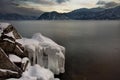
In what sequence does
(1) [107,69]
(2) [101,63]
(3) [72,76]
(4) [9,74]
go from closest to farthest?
1. (4) [9,74]
2. (3) [72,76]
3. (1) [107,69]
4. (2) [101,63]

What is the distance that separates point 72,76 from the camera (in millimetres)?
22172

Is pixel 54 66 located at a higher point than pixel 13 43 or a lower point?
lower

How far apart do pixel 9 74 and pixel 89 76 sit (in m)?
8.88

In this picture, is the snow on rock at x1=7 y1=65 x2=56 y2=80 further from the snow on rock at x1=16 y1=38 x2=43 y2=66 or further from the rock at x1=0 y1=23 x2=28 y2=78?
the snow on rock at x1=16 y1=38 x2=43 y2=66

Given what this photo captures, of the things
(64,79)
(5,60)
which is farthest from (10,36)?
(64,79)

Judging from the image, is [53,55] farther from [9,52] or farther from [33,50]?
[9,52]

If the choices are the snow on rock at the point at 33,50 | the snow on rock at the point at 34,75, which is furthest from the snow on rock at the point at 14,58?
the snow on rock at the point at 33,50

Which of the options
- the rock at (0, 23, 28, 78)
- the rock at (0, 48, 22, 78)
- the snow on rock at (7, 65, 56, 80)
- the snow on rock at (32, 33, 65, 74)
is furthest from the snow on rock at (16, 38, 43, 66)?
the rock at (0, 48, 22, 78)

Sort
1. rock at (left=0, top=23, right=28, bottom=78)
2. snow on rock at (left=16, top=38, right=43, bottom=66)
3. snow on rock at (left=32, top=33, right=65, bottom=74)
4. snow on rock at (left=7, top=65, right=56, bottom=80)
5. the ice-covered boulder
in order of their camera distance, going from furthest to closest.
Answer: snow on rock at (left=32, top=33, right=65, bottom=74) < the ice-covered boulder < snow on rock at (left=16, top=38, right=43, bottom=66) < rock at (left=0, top=23, right=28, bottom=78) < snow on rock at (left=7, top=65, right=56, bottom=80)

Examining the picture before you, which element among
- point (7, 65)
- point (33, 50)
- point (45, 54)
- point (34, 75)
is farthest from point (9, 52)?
point (45, 54)

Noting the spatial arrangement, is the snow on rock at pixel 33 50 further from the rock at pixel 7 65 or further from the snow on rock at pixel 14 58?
the rock at pixel 7 65

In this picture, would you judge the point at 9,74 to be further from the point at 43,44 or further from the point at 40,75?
the point at 43,44

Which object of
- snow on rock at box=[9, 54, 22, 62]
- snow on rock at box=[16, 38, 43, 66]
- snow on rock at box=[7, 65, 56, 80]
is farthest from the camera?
snow on rock at box=[16, 38, 43, 66]

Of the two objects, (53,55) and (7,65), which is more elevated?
(7,65)
